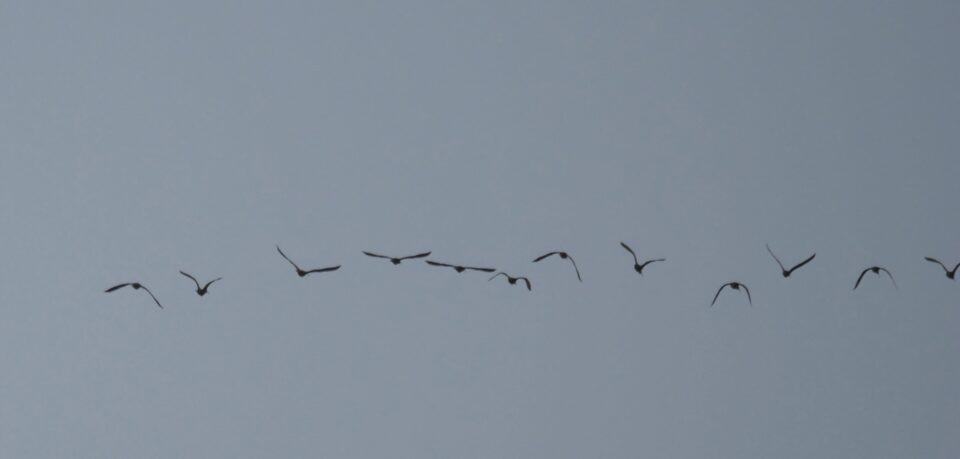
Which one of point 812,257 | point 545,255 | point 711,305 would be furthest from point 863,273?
point 545,255

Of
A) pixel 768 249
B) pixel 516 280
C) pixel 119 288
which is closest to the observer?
pixel 119 288

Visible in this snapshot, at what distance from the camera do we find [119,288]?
448 inches

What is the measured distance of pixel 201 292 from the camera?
463 inches

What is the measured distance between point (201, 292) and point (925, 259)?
8361mm

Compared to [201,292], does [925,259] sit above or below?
above

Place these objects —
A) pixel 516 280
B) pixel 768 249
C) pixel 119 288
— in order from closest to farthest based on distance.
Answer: pixel 119 288 → pixel 516 280 → pixel 768 249

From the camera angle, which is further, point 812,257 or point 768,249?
point 768,249

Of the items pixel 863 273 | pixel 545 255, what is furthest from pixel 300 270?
pixel 863 273

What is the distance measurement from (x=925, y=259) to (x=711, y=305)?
253cm

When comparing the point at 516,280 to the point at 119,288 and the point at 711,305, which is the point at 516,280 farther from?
the point at 119,288

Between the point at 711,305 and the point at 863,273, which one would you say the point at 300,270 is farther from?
the point at 863,273

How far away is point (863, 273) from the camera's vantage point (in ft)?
40.3

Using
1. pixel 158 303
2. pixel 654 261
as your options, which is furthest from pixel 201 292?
pixel 654 261

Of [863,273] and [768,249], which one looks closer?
[863,273]
